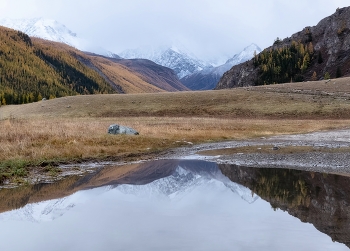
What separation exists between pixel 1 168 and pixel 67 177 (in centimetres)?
324

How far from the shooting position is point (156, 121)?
5622cm

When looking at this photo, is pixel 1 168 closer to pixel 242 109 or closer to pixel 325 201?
pixel 325 201

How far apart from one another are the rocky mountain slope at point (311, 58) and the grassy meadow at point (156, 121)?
92.8 metres

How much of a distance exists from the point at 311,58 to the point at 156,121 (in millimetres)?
152092

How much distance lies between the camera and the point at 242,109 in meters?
69.5

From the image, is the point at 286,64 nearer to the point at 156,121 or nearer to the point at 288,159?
the point at 156,121

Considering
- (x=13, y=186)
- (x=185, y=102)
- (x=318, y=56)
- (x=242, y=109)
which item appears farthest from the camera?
(x=318, y=56)

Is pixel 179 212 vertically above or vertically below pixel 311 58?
below

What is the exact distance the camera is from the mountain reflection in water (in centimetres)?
891

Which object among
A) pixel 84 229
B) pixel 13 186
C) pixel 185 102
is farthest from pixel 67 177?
pixel 185 102

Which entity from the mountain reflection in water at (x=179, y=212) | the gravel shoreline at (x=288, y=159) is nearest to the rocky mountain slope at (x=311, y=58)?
the gravel shoreline at (x=288, y=159)

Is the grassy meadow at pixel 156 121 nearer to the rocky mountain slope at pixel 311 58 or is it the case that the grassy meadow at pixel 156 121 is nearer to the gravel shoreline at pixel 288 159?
the gravel shoreline at pixel 288 159

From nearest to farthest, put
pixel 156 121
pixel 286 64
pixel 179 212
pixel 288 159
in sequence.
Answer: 1. pixel 179 212
2. pixel 288 159
3. pixel 156 121
4. pixel 286 64

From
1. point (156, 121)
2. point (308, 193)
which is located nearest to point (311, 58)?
point (156, 121)
